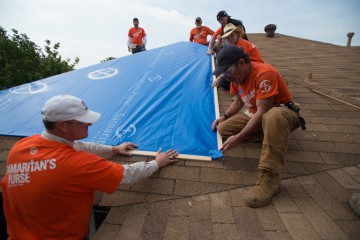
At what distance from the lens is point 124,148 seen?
7.08ft

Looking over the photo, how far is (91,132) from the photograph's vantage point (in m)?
2.53

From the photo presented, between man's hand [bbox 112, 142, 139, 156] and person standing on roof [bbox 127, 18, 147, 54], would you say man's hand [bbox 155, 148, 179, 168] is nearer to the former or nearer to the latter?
man's hand [bbox 112, 142, 139, 156]

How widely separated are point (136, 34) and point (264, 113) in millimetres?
6743

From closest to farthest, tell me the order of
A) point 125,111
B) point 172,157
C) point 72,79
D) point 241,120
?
point 172,157
point 241,120
point 125,111
point 72,79

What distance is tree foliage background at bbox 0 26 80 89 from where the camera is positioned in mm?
10477

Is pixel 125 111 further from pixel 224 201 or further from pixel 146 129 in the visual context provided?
pixel 224 201

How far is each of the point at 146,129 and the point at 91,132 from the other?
0.67 metres

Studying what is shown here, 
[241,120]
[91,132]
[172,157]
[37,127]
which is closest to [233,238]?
[172,157]

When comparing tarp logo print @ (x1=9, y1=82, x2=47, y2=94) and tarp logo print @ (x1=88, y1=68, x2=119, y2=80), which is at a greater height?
tarp logo print @ (x1=88, y1=68, x2=119, y2=80)

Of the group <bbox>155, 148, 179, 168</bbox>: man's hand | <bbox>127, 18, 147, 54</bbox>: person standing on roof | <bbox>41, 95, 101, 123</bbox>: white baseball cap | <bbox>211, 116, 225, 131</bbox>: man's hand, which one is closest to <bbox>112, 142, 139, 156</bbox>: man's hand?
<bbox>155, 148, 179, 168</bbox>: man's hand

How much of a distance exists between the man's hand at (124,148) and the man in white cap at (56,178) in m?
0.71

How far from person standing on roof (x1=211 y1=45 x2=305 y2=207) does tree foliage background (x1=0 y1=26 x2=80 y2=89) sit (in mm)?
12149

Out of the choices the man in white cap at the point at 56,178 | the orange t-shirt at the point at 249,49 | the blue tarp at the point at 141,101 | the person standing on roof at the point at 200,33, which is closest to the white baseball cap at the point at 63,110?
the man in white cap at the point at 56,178

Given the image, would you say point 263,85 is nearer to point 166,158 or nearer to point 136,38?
point 166,158
